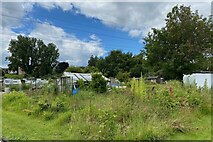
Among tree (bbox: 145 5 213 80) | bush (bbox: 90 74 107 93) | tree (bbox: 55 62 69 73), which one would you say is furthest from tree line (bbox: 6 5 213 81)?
tree (bbox: 55 62 69 73)

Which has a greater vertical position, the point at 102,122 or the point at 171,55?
the point at 171,55

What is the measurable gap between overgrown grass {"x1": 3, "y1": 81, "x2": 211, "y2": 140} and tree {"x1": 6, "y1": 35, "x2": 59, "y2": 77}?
4197 centimetres

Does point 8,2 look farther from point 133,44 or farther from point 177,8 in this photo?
point 133,44

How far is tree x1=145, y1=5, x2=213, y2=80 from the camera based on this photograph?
19781 mm

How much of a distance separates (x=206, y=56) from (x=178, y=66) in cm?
292

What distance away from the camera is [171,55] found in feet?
66.8

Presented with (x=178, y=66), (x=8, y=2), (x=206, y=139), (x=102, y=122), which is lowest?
(x=206, y=139)

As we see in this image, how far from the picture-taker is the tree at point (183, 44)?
64.9ft

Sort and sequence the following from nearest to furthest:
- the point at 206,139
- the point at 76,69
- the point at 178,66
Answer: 1. the point at 206,139
2. the point at 178,66
3. the point at 76,69

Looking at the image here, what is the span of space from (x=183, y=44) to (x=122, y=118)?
15679 millimetres

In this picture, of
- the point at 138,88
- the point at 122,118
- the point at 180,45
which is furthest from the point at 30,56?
the point at 122,118

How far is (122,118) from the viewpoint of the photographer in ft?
18.9

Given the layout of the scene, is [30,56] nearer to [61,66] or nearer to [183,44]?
[61,66]

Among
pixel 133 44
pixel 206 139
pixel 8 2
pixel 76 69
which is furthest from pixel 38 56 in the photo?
pixel 206 139
